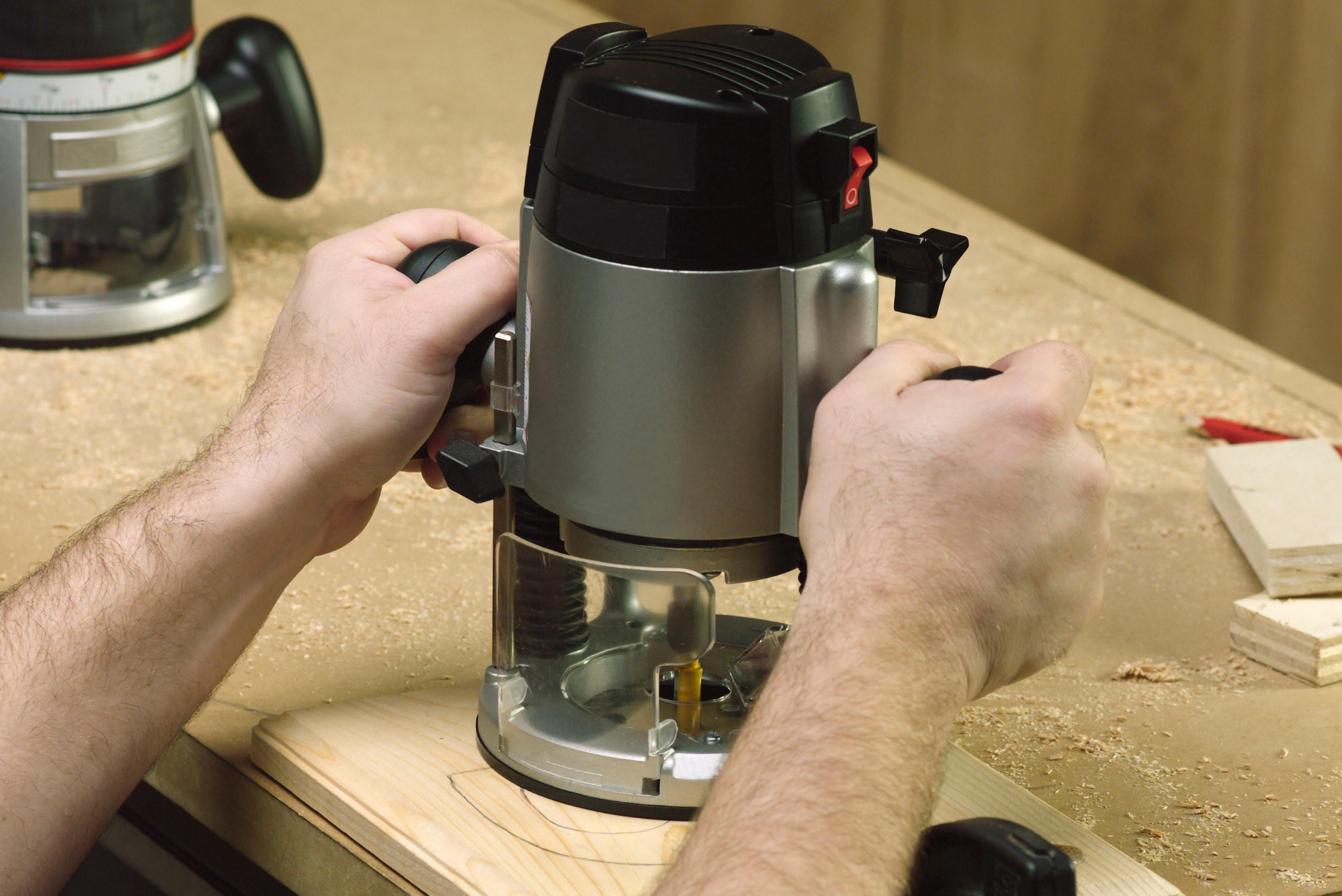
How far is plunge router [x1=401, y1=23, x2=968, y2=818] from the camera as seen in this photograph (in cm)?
58

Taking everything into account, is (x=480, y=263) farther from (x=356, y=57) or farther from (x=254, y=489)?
(x=356, y=57)

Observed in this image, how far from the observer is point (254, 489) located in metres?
0.76

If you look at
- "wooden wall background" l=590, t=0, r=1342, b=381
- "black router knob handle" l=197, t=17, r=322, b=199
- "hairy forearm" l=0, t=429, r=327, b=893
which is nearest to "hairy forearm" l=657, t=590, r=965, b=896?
"hairy forearm" l=0, t=429, r=327, b=893

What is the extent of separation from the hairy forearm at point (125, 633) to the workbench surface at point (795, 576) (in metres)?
0.06

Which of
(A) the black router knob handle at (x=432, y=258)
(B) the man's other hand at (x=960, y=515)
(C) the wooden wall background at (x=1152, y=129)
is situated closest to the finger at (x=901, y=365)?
(B) the man's other hand at (x=960, y=515)

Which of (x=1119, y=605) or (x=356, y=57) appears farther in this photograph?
(x=356, y=57)

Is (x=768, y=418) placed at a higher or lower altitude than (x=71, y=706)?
higher

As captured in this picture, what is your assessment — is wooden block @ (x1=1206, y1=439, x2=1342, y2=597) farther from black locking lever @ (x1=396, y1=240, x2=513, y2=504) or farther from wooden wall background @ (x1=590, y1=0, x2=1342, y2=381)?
wooden wall background @ (x1=590, y1=0, x2=1342, y2=381)

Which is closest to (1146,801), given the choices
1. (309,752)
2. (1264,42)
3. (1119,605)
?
(1119,605)

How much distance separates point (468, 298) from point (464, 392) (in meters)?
0.07

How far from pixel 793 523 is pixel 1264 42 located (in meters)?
1.90

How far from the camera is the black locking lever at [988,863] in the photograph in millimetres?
537

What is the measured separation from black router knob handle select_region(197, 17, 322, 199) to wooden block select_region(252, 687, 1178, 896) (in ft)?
2.75

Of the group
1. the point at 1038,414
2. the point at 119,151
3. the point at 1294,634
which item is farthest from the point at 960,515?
the point at 119,151
